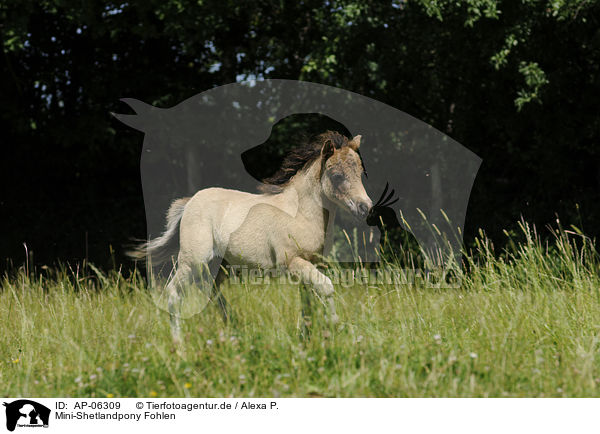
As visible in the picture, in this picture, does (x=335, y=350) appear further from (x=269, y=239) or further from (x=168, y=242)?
(x=168, y=242)

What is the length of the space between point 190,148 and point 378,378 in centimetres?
636

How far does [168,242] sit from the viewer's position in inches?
186

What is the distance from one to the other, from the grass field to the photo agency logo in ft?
1.02

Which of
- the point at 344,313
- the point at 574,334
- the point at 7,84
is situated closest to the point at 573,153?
the point at 574,334

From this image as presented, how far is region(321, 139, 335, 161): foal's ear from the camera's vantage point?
370cm

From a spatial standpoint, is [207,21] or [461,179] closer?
[207,21]

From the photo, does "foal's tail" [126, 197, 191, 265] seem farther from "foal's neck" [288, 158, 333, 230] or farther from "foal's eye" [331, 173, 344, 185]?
"foal's eye" [331, 173, 344, 185]

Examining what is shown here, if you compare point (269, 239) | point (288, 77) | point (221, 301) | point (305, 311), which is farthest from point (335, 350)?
point (288, 77)

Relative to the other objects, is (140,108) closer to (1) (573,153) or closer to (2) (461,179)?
(2) (461,179)

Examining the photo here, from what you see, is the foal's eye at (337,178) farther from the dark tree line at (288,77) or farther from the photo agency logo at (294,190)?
the dark tree line at (288,77)

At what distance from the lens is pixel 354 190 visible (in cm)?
359

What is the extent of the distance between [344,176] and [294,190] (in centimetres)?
51
